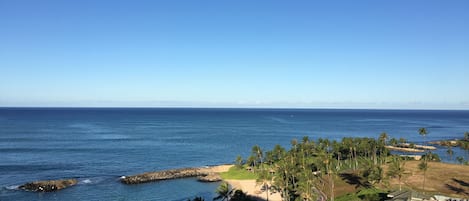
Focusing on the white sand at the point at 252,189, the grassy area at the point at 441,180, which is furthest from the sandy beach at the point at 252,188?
the grassy area at the point at 441,180

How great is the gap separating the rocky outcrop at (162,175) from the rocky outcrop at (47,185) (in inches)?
523

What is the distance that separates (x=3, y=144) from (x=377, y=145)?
14997 cm

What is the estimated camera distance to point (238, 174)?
103562 mm

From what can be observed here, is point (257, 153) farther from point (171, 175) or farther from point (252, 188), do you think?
point (171, 175)

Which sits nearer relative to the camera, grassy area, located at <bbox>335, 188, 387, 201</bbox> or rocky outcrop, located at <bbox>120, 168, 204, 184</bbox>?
grassy area, located at <bbox>335, 188, 387, 201</bbox>

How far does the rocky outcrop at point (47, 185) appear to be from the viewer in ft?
281

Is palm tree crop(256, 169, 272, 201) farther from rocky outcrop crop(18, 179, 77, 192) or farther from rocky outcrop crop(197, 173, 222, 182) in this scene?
rocky outcrop crop(18, 179, 77, 192)

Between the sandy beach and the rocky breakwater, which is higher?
the rocky breakwater

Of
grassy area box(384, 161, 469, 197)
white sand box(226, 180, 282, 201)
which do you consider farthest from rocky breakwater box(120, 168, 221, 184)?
grassy area box(384, 161, 469, 197)

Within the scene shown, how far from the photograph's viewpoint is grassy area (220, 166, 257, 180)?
329ft

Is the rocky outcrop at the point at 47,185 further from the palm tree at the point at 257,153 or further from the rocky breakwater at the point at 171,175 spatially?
the palm tree at the point at 257,153

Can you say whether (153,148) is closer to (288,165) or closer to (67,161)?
(67,161)

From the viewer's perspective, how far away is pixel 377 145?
374ft

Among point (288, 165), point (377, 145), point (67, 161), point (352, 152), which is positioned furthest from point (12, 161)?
point (377, 145)
